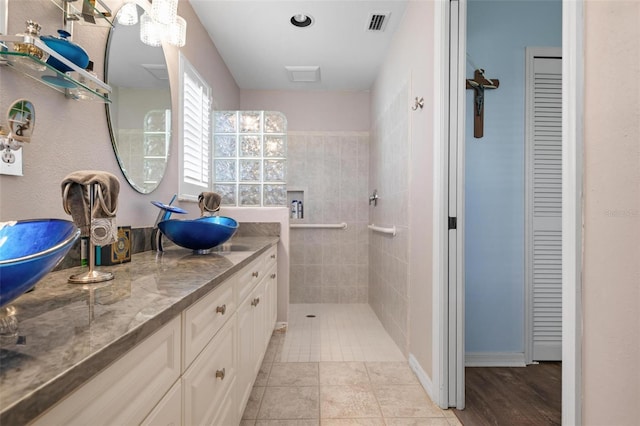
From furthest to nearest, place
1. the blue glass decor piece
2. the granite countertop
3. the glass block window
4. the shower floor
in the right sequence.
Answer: the glass block window, the shower floor, the blue glass decor piece, the granite countertop

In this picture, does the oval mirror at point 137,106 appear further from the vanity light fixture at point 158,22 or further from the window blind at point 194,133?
the window blind at point 194,133

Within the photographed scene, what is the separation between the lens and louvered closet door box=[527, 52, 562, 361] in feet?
7.27

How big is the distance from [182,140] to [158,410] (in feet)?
6.22

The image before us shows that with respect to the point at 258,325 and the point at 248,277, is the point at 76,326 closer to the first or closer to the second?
the point at 248,277

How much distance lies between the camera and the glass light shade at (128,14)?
1469 mm

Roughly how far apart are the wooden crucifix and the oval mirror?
1.87 m

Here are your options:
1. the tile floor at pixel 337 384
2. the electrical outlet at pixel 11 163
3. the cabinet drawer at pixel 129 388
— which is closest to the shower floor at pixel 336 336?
the tile floor at pixel 337 384

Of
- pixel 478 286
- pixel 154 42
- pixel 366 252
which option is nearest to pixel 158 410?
pixel 154 42

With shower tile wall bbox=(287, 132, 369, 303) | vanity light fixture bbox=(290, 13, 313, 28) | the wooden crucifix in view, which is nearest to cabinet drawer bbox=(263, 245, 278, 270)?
shower tile wall bbox=(287, 132, 369, 303)

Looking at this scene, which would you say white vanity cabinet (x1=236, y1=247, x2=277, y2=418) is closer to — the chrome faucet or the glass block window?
the chrome faucet

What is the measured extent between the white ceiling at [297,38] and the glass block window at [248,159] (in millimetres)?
621

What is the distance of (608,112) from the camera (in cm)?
78

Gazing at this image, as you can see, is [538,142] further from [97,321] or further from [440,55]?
[97,321]

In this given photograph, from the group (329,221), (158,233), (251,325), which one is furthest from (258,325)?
(329,221)
